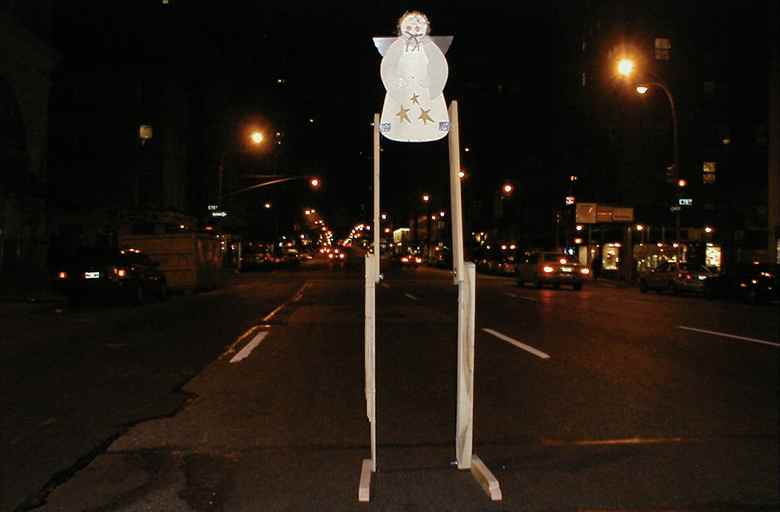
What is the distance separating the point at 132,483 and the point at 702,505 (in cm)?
368

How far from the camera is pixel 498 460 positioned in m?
5.73

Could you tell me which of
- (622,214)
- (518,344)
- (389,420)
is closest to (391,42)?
(389,420)

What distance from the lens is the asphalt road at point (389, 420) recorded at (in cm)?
501

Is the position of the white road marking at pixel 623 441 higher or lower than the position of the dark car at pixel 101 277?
lower

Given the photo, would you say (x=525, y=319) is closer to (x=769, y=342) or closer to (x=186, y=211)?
(x=769, y=342)

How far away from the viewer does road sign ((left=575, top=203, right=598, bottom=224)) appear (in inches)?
1858

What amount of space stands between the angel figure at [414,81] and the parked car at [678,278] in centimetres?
2716

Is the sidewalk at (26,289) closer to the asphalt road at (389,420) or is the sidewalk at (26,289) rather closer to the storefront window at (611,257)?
the asphalt road at (389,420)

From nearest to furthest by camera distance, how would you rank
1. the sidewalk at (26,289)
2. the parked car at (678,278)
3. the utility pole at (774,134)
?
the sidewalk at (26,289) < the parked car at (678,278) < the utility pole at (774,134)

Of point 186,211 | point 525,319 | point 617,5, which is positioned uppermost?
point 617,5

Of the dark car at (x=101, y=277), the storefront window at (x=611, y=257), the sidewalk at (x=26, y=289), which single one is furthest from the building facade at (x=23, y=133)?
the storefront window at (x=611, y=257)

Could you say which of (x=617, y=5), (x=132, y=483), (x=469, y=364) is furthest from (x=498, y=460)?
(x=617, y=5)

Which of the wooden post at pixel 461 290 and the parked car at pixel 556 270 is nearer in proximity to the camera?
the wooden post at pixel 461 290

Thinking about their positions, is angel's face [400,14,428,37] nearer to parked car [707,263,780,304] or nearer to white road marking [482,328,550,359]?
white road marking [482,328,550,359]
